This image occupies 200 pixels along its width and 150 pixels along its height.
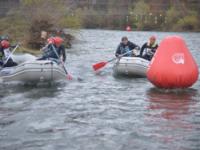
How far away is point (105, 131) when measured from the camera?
10117 mm

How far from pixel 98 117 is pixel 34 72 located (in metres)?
4.43

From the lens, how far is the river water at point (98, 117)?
935 cm

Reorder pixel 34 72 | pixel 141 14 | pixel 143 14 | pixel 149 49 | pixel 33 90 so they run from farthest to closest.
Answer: pixel 141 14, pixel 143 14, pixel 149 49, pixel 34 72, pixel 33 90

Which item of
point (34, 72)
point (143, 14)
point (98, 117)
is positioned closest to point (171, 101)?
point (98, 117)

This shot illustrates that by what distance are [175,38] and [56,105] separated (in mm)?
3975

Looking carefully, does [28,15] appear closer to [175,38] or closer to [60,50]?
[60,50]

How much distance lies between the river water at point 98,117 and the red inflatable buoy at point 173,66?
38cm

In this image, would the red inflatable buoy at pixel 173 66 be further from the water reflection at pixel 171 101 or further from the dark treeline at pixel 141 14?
the dark treeline at pixel 141 14

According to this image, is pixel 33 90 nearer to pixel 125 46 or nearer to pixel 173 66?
pixel 173 66

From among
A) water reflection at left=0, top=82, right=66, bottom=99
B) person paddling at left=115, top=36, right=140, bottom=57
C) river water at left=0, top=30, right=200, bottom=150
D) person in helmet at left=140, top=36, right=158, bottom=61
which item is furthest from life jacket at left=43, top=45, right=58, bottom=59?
person in helmet at left=140, top=36, right=158, bottom=61

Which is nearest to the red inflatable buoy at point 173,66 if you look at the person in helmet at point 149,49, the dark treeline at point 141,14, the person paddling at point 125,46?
the person in helmet at point 149,49

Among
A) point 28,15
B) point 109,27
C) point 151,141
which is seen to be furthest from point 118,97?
point 109,27

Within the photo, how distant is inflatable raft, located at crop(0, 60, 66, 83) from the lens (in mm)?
15242

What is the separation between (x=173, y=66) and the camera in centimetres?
1393
